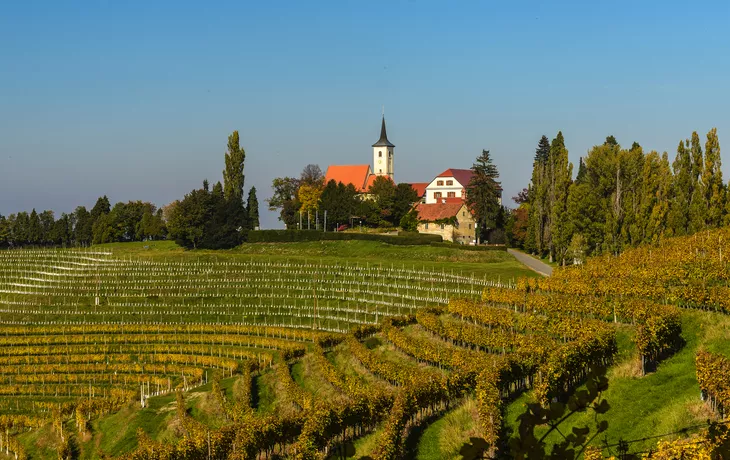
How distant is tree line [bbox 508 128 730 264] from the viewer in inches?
2702

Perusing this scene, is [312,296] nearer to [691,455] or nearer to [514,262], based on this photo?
[514,262]

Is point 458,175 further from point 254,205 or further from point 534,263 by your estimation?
point 534,263

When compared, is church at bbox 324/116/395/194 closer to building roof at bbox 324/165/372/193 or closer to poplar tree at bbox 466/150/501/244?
building roof at bbox 324/165/372/193

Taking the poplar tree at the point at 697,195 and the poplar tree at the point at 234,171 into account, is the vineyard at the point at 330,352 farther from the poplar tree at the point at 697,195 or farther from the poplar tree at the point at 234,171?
the poplar tree at the point at 234,171

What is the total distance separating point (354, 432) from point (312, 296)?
40.8 metres

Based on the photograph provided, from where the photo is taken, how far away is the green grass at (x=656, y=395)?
94.3 feet

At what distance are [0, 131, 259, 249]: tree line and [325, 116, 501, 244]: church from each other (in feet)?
94.0

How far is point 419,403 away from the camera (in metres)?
35.1

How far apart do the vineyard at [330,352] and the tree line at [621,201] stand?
6.80 metres

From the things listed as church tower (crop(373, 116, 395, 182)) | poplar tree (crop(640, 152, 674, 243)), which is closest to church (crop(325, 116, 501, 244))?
church tower (crop(373, 116, 395, 182))

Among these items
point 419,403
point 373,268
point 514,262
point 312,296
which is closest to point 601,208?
point 514,262

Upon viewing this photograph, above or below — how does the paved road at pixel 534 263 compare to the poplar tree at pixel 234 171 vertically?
below

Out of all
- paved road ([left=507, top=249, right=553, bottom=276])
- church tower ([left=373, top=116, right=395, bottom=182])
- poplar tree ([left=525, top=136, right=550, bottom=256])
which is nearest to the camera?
paved road ([left=507, top=249, right=553, bottom=276])

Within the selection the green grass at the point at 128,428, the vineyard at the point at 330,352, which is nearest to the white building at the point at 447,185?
the vineyard at the point at 330,352
